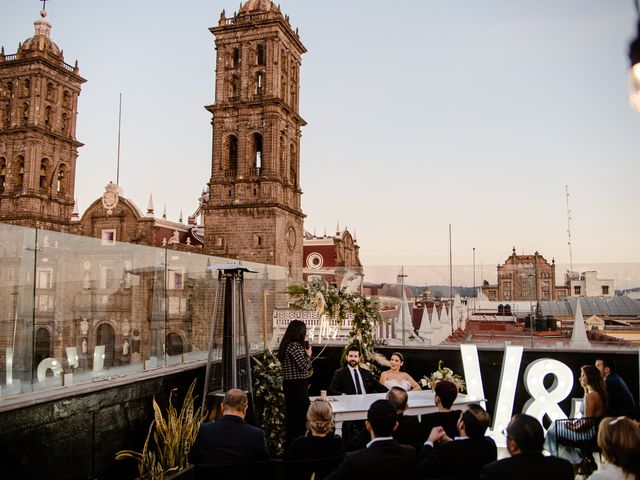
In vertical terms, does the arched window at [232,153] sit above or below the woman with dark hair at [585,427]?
above

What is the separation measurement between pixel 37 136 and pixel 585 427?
143 ft

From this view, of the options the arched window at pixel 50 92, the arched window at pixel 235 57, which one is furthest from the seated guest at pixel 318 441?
the arched window at pixel 50 92

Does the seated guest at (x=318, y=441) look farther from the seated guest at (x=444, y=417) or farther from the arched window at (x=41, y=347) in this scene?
the arched window at (x=41, y=347)

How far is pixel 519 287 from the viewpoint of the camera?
10.7 m

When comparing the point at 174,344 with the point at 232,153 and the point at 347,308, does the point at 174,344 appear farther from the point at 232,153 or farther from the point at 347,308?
the point at 232,153

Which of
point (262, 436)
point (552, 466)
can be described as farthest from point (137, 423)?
point (552, 466)

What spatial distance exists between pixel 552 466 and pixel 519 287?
7.64 metres

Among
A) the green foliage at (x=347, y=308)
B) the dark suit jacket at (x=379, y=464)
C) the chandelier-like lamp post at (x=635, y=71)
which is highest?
the chandelier-like lamp post at (x=635, y=71)

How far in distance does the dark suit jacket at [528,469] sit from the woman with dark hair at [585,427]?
2.37 metres

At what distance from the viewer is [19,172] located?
41781 millimetres

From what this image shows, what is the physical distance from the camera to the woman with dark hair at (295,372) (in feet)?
21.7

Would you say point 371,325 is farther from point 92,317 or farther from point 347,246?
point 347,246

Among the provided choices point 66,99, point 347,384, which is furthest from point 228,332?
point 66,99

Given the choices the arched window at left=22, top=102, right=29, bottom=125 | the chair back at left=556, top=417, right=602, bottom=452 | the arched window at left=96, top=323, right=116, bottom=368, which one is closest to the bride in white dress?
the chair back at left=556, top=417, right=602, bottom=452
